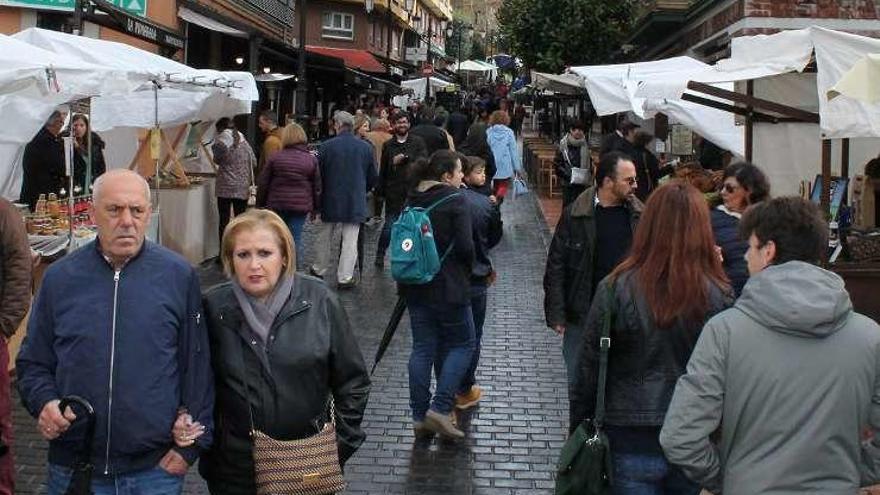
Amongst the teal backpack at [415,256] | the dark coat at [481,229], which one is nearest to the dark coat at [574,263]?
the teal backpack at [415,256]

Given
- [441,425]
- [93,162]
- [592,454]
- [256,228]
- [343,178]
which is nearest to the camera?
[256,228]

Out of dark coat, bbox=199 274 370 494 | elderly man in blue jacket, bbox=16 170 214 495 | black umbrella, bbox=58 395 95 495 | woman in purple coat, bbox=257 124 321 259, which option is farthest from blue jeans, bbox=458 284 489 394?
woman in purple coat, bbox=257 124 321 259

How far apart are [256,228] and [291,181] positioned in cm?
746

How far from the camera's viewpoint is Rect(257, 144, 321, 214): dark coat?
1086 cm

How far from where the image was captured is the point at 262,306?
346cm

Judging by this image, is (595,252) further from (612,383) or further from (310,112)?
(310,112)

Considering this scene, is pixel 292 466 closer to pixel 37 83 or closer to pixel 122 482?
pixel 122 482

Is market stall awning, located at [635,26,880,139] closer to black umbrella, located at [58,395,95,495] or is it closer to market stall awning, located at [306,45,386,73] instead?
black umbrella, located at [58,395,95,495]

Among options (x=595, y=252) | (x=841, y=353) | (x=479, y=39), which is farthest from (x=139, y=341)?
(x=479, y=39)

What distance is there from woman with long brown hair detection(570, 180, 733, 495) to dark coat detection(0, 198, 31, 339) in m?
2.46

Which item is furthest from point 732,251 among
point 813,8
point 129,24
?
point 813,8

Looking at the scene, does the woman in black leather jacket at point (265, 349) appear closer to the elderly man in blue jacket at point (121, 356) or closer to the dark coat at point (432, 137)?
the elderly man in blue jacket at point (121, 356)

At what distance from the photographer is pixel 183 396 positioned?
3.42 m

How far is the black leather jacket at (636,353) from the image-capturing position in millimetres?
3713
